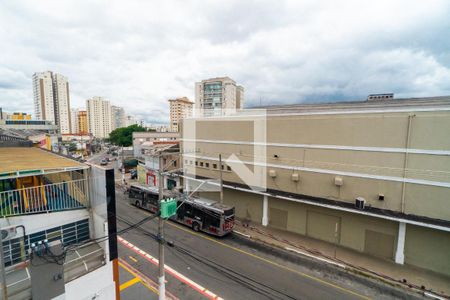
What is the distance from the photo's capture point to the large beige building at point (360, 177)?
12047mm

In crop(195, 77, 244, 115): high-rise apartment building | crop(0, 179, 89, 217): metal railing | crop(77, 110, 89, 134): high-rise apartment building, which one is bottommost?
crop(0, 179, 89, 217): metal railing

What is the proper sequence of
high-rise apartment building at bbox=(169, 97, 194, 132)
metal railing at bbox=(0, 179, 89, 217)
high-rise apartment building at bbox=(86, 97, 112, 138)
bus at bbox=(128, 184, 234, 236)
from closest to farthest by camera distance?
metal railing at bbox=(0, 179, 89, 217) < bus at bbox=(128, 184, 234, 236) < high-rise apartment building at bbox=(169, 97, 194, 132) < high-rise apartment building at bbox=(86, 97, 112, 138)

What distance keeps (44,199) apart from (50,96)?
11462 cm

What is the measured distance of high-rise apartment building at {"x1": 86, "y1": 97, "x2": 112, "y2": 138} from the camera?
119 meters

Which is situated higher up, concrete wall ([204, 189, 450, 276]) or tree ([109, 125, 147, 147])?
tree ([109, 125, 147, 147])

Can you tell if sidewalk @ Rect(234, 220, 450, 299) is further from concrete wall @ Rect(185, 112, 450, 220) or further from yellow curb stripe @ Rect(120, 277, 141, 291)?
yellow curb stripe @ Rect(120, 277, 141, 291)

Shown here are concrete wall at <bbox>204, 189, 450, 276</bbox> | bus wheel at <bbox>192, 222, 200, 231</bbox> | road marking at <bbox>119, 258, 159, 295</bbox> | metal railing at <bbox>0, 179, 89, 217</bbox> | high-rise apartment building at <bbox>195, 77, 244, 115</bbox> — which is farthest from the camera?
high-rise apartment building at <bbox>195, 77, 244, 115</bbox>

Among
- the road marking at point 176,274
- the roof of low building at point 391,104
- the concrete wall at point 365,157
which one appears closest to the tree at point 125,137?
the road marking at point 176,274

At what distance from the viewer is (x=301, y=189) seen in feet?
54.4

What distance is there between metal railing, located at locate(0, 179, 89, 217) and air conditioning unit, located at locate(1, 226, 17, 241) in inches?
27.0

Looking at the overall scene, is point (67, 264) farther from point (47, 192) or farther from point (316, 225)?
point (316, 225)

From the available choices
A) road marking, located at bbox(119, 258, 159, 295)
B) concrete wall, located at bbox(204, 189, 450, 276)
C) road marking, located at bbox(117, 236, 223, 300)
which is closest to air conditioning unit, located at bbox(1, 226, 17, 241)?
road marking, located at bbox(119, 258, 159, 295)

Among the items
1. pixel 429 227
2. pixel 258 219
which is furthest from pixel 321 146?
pixel 258 219

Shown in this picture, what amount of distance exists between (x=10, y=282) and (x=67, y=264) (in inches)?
55.9
